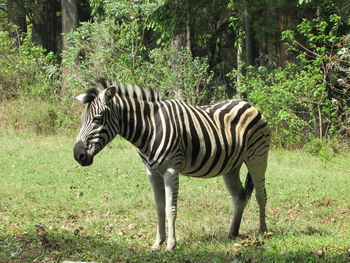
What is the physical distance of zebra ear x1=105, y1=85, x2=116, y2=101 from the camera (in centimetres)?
695

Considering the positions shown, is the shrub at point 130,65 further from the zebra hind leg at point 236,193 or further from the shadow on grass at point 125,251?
the shadow on grass at point 125,251

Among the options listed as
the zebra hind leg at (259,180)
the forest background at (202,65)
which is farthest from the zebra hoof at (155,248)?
the forest background at (202,65)

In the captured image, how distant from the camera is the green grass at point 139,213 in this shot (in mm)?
6508

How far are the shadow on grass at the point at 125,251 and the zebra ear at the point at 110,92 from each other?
189cm

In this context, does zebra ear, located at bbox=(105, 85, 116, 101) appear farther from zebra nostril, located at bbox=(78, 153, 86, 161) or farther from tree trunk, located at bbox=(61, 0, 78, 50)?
tree trunk, located at bbox=(61, 0, 78, 50)

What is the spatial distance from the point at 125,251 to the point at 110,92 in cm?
199

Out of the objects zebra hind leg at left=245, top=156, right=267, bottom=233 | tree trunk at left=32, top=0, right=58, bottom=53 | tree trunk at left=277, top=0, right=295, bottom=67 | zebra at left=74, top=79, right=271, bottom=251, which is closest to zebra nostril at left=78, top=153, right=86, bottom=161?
zebra at left=74, top=79, right=271, bottom=251

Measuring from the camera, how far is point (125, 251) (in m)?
6.88

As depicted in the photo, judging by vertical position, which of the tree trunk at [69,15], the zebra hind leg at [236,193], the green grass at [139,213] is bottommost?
the green grass at [139,213]

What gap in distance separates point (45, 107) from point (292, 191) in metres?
10.6

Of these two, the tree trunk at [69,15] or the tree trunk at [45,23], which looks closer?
the tree trunk at [69,15]

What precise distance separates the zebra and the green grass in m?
0.70

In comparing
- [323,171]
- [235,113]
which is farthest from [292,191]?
[235,113]

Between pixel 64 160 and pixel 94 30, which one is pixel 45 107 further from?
pixel 64 160
